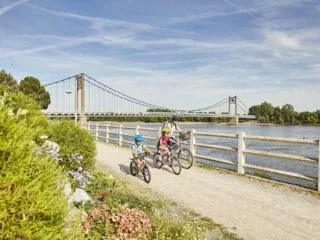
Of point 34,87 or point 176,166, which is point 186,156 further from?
point 34,87

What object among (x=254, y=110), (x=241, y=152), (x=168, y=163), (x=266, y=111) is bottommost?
(x=168, y=163)

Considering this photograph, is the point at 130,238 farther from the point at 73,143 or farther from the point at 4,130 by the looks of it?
the point at 73,143

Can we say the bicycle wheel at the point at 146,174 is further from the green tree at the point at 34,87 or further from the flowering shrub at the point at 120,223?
the green tree at the point at 34,87

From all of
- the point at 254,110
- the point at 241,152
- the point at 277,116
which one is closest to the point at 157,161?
the point at 241,152

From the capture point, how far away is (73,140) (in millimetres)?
10117

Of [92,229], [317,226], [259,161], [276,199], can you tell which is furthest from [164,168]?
[259,161]

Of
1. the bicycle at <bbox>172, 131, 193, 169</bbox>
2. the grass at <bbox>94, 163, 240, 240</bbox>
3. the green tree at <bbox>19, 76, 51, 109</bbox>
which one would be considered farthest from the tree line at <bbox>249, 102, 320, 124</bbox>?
the grass at <bbox>94, 163, 240, 240</bbox>

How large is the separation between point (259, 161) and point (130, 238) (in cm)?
1656

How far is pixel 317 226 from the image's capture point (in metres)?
6.29

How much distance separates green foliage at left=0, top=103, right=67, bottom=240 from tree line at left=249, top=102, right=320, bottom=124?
301 feet

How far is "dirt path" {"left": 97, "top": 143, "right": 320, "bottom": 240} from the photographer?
6.12m

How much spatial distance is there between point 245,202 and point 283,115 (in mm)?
94318

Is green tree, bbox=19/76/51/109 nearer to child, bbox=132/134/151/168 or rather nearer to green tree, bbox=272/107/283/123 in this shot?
child, bbox=132/134/151/168

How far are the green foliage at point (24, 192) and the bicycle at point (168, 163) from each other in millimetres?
8891
